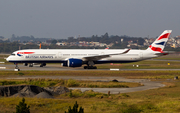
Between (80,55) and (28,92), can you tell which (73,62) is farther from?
(28,92)

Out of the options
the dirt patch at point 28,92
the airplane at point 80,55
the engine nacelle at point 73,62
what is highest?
the airplane at point 80,55

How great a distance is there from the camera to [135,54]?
5881 cm

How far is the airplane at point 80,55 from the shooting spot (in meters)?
54.2

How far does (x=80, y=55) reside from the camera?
56.7 m

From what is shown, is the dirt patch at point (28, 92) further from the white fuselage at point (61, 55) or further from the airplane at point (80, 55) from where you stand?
the white fuselage at point (61, 55)

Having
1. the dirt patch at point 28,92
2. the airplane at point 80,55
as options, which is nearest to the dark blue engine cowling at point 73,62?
the airplane at point 80,55

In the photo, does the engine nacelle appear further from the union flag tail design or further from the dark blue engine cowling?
the union flag tail design

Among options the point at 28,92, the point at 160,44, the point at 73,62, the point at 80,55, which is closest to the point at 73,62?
the point at 73,62

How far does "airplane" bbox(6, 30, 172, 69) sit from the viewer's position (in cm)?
5422

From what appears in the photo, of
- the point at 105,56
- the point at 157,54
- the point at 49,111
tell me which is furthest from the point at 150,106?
the point at 157,54

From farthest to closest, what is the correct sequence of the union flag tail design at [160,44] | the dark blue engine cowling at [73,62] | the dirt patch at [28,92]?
1. the union flag tail design at [160,44]
2. the dark blue engine cowling at [73,62]
3. the dirt patch at [28,92]

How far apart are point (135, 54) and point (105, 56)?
24.9 feet

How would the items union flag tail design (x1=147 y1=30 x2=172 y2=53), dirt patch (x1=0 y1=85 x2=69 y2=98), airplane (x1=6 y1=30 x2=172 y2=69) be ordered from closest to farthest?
1. dirt patch (x1=0 y1=85 x2=69 y2=98)
2. airplane (x1=6 y1=30 x2=172 y2=69)
3. union flag tail design (x1=147 y1=30 x2=172 y2=53)

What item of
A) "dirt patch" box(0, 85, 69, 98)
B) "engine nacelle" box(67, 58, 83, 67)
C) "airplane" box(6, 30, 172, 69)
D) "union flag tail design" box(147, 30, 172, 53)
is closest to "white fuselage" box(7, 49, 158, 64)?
"airplane" box(6, 30, 172, 69)
